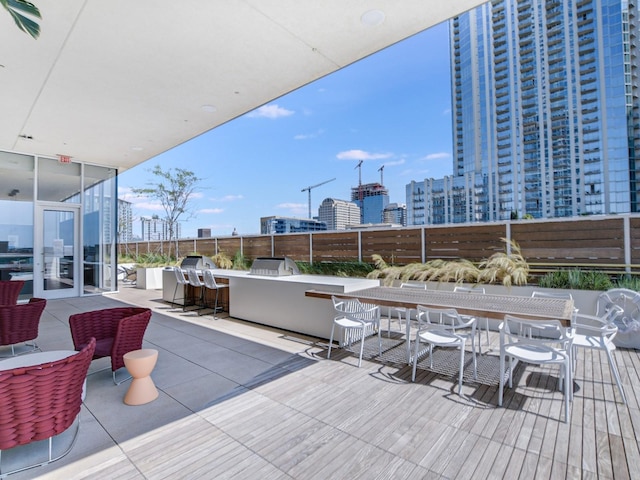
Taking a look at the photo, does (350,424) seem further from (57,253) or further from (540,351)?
(57,253)

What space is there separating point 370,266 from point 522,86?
121ft

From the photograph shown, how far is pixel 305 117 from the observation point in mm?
24953

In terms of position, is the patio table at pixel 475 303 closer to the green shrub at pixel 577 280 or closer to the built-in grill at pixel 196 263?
the green shrub at pixel 577 280

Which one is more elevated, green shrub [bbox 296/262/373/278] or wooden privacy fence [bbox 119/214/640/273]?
wooden privacy fence [bbox 119/214/640/273]

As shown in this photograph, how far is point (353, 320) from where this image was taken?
3.71 meters

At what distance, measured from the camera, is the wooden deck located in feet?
6.00

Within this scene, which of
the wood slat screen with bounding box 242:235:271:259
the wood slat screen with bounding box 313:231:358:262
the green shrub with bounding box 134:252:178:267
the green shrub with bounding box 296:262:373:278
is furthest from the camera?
the green shrub with bounding box 134:252:178:267

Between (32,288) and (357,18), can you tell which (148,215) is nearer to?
(32,288)

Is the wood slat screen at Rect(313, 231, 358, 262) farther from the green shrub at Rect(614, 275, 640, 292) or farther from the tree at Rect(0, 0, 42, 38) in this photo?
the tree at Rect(0, 0, 42, 38)

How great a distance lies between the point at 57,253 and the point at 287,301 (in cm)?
683

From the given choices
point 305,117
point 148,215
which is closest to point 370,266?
point 148,215

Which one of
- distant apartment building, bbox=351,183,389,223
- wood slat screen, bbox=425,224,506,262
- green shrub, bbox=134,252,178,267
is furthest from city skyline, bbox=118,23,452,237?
wood slat screen, bbox=425,224,506,262

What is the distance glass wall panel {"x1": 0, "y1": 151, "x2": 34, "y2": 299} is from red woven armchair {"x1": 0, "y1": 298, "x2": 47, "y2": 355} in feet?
15.6

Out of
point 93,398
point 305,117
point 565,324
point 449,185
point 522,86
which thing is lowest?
point 93,398
